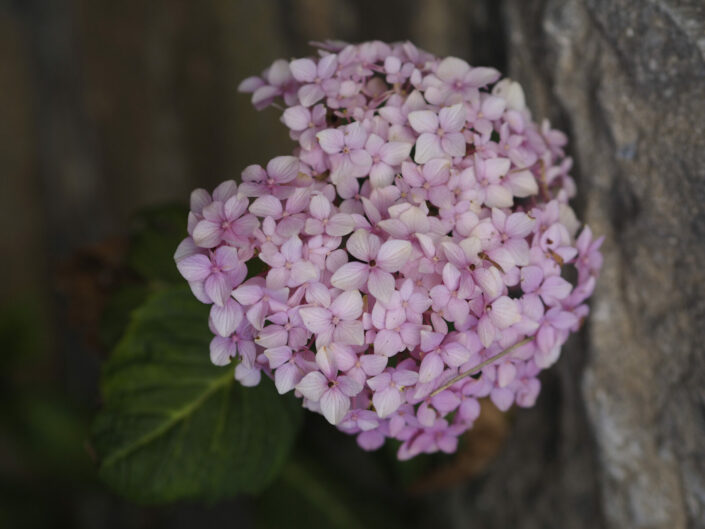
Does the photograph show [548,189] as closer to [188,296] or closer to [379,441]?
[379,441]

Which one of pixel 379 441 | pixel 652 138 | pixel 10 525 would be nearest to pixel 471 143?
pixel 652 138

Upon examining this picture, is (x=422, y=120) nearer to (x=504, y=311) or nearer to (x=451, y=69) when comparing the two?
(x=451, y=69)

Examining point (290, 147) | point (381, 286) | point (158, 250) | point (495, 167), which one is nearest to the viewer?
point (381, 286)

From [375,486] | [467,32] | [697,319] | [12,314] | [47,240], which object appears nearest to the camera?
[697,319]

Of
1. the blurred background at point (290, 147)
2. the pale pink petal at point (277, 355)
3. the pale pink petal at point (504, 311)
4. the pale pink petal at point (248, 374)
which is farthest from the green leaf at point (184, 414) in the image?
the pale pink petal at point (504, 311)

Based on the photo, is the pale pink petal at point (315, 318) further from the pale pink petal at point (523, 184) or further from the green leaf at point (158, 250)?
the green leaf at point (158, 250)

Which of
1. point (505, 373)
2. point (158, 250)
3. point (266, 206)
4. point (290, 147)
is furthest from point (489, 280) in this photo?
point (290, 147)

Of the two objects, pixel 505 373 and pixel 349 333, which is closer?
pixel 349 333

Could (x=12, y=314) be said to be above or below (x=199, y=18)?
below
